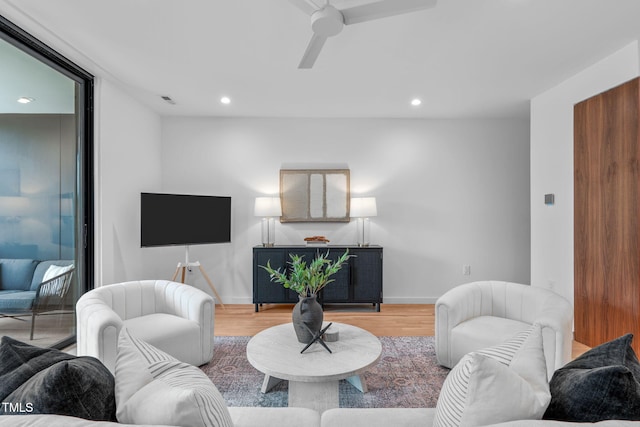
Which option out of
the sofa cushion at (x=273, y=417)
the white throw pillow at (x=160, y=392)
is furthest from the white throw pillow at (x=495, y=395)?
the white throw pillow at (x=160, y=392)

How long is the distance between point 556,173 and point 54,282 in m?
4.87

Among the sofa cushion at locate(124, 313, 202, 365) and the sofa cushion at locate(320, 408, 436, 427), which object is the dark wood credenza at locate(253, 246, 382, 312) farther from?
the sofa cushion at locate(320, 408, 436, 427)

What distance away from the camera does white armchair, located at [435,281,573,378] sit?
2180mm

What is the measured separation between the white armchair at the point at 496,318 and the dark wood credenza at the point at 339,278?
5.27 feet

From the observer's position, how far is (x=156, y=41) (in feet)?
8.54

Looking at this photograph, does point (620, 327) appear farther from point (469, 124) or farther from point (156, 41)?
point (156, 41)

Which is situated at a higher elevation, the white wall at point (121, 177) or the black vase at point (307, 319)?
the white wall at point (121, 177)

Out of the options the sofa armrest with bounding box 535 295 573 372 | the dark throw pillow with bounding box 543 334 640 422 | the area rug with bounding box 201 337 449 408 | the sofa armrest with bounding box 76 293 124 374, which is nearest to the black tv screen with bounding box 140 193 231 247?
the area rug with bounding box 201 337 449 408

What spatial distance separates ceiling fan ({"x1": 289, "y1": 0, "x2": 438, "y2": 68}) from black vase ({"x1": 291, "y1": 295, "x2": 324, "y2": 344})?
1679mm

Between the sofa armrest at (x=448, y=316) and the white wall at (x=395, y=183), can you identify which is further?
the white wall at (x=395, y=183)

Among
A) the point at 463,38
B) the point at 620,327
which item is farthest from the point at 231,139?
the point at 620,327

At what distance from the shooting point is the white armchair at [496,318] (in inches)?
85.8

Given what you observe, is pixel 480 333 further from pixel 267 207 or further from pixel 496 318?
pixel 267 207

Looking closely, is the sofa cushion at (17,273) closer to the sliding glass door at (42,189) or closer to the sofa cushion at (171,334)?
the sliding glass door at (42,189)
